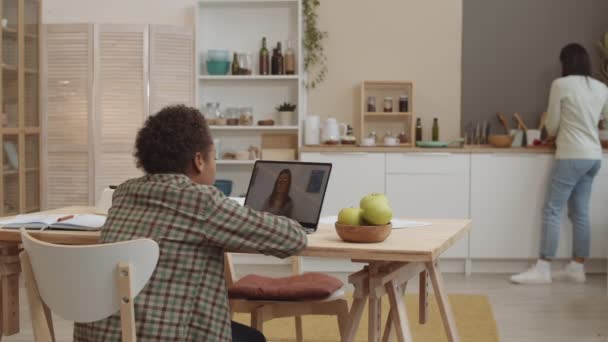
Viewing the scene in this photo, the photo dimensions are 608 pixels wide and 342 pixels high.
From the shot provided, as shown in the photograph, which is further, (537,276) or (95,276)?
(537,276)

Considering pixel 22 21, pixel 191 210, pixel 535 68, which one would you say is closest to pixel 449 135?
pixel 535 68

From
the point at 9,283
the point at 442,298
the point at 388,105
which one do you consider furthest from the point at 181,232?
the point at 388,105

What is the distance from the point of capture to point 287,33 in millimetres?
6238

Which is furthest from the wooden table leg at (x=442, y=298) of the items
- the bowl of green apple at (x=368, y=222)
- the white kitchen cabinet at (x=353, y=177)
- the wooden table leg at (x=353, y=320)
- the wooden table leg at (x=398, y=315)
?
the white kitchen cabinet at (x=353, y=177)

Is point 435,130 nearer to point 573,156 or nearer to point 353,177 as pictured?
point 353,177

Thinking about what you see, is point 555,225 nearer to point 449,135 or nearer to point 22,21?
point 449,135

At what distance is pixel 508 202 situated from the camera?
5.74 m

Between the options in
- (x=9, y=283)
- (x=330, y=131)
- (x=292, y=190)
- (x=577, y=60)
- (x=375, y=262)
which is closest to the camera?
(x=375, y=262)

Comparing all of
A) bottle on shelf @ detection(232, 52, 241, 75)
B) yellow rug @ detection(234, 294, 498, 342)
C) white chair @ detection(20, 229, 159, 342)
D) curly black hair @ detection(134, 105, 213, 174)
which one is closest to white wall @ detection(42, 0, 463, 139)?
bottle on shelf @ detection(232, 52, 241, 75)

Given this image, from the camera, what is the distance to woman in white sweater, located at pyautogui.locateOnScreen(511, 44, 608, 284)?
17.8 feet

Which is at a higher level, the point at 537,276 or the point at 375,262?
the point at 375,262

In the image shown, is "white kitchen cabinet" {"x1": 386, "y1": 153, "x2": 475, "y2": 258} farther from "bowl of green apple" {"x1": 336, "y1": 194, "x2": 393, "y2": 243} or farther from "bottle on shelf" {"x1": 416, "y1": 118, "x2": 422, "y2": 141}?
"bowl of green apple" {"x1": 336, "y1": 194, "x2": 393, "y2": 243}

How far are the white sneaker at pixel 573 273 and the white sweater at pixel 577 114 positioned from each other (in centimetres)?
74

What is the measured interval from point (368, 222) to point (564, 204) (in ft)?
11.4
